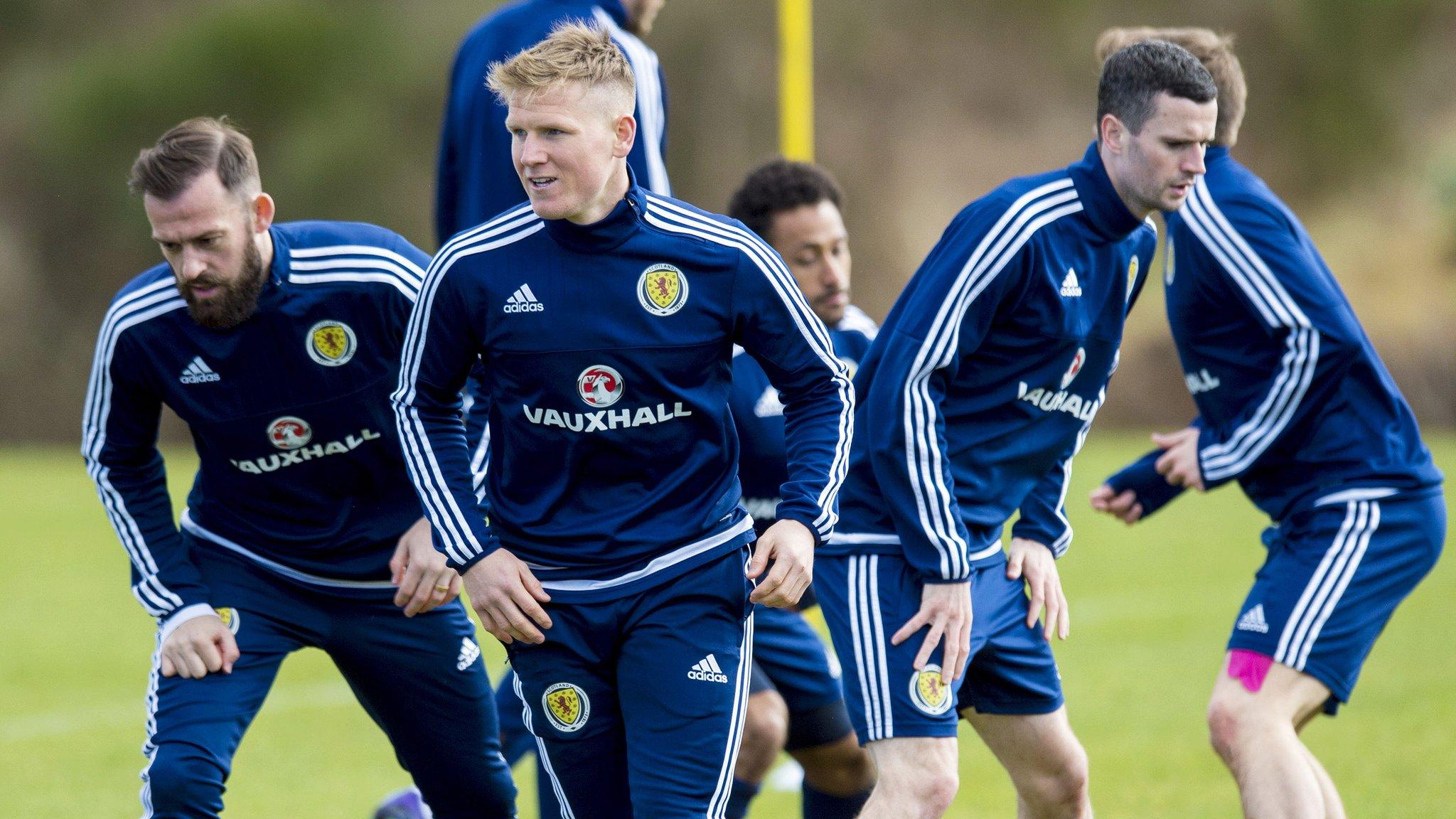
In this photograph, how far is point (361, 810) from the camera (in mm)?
6328

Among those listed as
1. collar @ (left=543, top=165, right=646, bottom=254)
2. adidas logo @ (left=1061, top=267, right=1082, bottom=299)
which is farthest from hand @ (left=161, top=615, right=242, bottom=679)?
adidas logo @ (left=1061, top=267, right=1082, bottom=299)

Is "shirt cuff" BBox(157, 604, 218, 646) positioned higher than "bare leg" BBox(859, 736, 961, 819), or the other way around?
"shirt cuff" BBox(157, 604, 218, 646)

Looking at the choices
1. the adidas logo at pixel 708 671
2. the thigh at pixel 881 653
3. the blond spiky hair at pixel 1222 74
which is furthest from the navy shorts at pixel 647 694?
the blond spiky hair at pixel 1222 74

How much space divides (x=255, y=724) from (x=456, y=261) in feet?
17.0

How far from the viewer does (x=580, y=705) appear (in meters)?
3.56

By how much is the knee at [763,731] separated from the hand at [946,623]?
40.7 inches

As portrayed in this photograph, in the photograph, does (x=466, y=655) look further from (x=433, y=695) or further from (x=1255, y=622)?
(x=1255, y=622)

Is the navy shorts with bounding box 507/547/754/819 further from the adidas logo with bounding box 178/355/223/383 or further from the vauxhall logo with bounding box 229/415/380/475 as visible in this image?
the adidas logo with bounding box 178/355/223/383

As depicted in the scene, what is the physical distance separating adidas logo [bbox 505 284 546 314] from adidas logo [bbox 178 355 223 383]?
1007 mm

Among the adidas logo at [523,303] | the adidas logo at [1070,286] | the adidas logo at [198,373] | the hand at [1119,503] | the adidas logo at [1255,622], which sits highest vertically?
the adidas logo at [1070,286]

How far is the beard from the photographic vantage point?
3947 millimetres

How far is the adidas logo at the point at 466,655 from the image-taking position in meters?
4.31

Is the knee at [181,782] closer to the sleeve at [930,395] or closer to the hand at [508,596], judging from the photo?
the hand at [508,596]

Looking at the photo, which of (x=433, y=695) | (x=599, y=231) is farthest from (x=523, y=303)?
(x=433, y=695)
